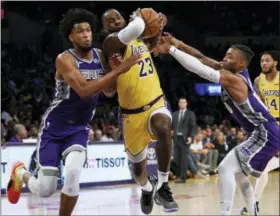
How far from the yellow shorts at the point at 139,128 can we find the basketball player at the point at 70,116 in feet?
1.56

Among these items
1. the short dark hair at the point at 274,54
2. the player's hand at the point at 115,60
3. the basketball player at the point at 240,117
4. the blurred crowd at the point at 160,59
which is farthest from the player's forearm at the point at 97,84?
the blurred crowd at the point at 160,59

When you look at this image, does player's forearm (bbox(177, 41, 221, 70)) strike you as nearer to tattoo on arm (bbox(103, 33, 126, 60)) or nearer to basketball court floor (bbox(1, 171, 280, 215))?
tattoo on arm (bbox(103, 33, 126, 60))

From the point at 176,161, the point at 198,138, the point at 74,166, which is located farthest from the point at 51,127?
the point at 198,138

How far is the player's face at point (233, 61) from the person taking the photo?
24.8 ft

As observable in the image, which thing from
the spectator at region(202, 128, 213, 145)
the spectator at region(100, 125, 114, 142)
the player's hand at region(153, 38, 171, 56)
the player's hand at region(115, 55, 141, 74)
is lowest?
the spectator at region(202, 128, 213, 145)

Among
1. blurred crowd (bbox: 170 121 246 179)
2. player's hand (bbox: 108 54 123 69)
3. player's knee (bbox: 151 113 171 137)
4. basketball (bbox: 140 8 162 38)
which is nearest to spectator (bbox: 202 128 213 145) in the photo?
blurred crowd (bbox: 170 121 246 179)

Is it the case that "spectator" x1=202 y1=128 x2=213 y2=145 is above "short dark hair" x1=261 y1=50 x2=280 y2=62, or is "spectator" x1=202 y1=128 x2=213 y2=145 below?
below

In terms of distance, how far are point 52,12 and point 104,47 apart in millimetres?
16470

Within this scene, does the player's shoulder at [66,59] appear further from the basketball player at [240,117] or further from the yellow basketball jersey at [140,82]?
the basketball player at [240,117]

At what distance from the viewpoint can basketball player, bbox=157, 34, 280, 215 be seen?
7.57 meters

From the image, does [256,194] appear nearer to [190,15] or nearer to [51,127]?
[51,127]

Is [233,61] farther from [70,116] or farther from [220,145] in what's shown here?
[220,145]

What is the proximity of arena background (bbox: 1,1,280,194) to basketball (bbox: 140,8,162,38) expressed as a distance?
26.6ft

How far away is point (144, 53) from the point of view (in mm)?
6773
